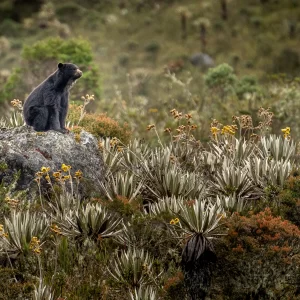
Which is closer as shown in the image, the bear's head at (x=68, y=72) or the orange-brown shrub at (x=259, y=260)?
the orange-brown shrub at (x=259, y=260)

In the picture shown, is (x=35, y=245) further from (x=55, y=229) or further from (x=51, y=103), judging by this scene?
(x=51, y=103)

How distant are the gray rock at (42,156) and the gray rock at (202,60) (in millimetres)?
37780

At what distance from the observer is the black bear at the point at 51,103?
11.9 m

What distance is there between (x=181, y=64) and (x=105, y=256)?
38.8 m

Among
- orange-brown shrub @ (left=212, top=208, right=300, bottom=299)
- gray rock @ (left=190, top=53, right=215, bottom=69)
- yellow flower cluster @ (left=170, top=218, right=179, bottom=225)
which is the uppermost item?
yellow flower cluster @ (left=170, top=218, right=179, bottom=225)

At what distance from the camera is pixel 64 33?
5472cm

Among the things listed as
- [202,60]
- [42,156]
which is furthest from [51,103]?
[202,60]

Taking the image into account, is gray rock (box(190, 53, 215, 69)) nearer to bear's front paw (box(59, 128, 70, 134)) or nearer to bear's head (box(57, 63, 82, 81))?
bear's head (box(57, 63, 82, 81))

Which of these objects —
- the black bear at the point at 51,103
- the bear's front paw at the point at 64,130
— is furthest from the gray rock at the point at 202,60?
the bear's front paw at the point at 64,130

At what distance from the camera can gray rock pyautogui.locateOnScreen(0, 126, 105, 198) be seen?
11352mm

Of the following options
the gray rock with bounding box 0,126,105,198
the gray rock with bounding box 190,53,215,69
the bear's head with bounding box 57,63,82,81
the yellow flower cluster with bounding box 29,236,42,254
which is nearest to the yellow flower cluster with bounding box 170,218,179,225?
the yellow flower cluster with bounding box 29,236,42,254

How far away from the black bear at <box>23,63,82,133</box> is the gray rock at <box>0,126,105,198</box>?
0.20 metres

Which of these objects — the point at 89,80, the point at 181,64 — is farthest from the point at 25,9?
the point at 89,80

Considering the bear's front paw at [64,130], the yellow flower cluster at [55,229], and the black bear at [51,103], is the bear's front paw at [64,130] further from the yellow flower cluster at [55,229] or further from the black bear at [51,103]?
the yellow flower cluster at [55,229]
